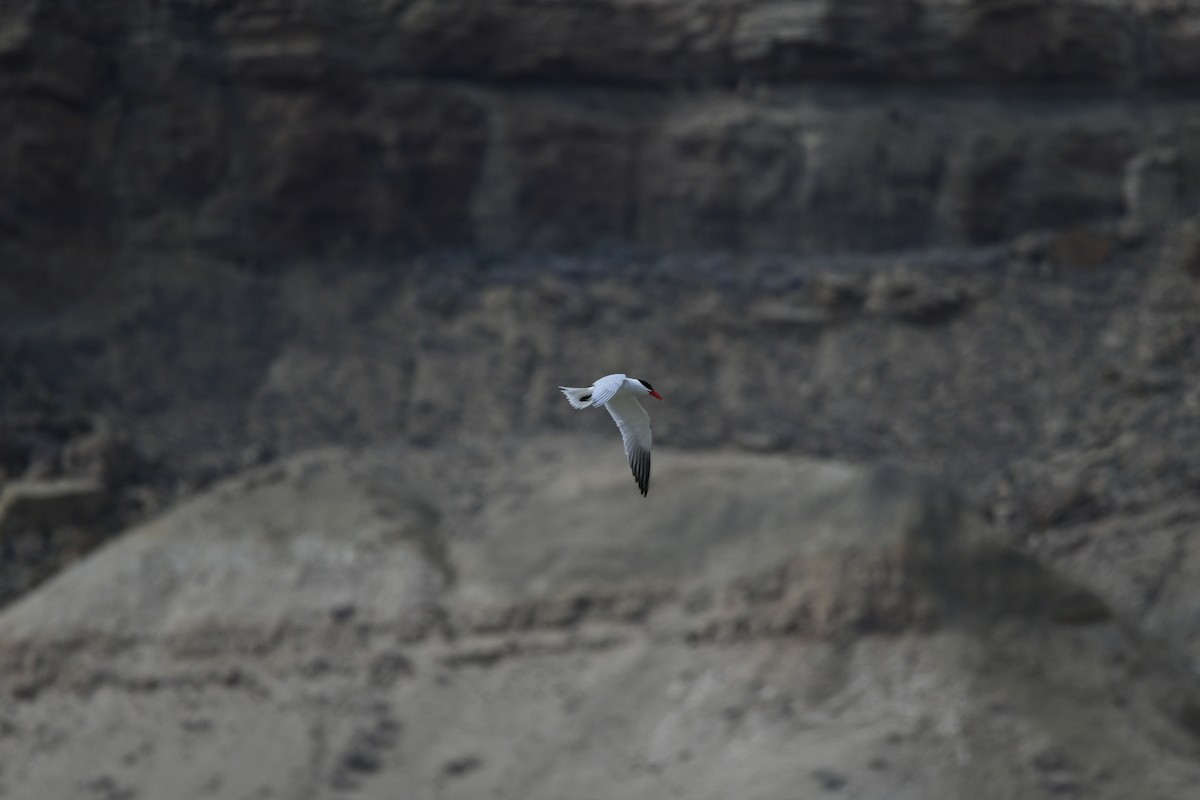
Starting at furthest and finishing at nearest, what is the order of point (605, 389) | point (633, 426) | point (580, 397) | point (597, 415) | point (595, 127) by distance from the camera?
1. point (595, 127)
2. point (597, 415)
3. point (633, 426)
4. point (605, 389)
5. point (580, 397)

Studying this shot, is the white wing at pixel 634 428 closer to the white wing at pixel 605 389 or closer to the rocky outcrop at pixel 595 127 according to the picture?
the white wing at pixel 605 389

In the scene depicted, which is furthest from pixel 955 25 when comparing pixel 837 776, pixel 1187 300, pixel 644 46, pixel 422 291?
pixel 837 776

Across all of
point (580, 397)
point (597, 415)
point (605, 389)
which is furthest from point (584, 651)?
point (580, 397)

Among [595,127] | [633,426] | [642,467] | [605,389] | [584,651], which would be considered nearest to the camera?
[605,389]

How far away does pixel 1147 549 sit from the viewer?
40250mm

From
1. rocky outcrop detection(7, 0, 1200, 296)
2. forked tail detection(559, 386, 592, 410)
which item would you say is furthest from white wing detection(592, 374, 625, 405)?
rocky outcrop detection(7, 0, 1200, 296)

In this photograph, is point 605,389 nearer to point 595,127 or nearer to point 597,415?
point 597,415

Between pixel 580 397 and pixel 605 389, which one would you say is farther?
pixel 605 389

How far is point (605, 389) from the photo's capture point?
18812 mm

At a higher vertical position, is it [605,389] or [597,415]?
[605,389]

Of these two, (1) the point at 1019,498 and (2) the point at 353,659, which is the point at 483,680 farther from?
(1) the point at 1019,498

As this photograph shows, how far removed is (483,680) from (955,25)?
Result: 26.3m

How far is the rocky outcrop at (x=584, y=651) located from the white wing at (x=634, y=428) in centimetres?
1095

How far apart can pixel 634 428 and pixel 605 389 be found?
75.9 inches
